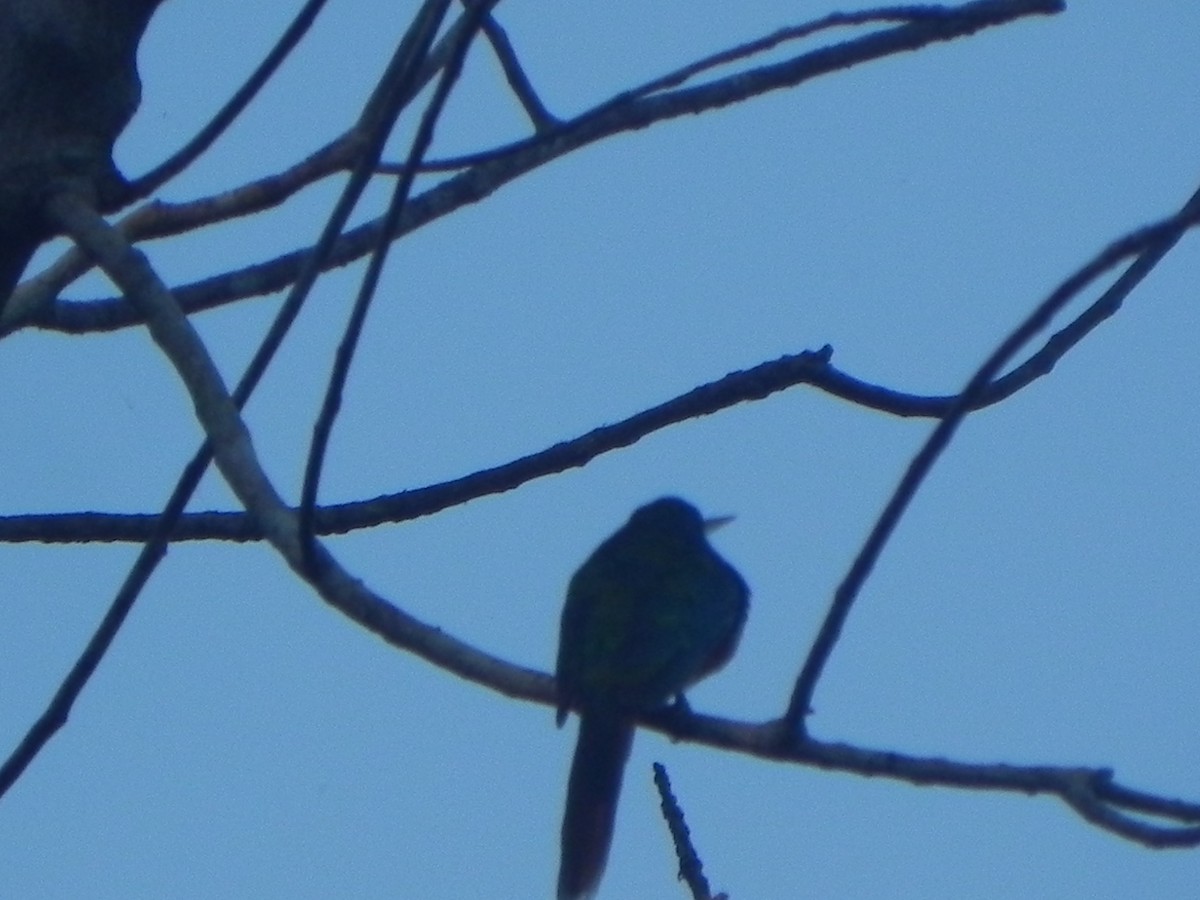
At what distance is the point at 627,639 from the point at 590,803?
712mm

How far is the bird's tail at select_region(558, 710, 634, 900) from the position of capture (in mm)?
4270

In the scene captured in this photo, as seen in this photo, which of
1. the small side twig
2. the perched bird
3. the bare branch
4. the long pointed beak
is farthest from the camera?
the long pointed beak

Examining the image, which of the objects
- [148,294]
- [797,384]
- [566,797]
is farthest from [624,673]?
[148,294]

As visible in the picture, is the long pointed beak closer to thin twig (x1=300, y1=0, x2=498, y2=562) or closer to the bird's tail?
the bird's tail

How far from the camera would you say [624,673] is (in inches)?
191

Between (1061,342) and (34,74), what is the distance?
5.41 ft

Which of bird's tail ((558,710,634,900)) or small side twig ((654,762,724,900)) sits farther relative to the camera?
bird's tail ((558,710,634,900))

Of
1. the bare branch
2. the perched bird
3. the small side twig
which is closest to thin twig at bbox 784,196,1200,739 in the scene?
the small side twig

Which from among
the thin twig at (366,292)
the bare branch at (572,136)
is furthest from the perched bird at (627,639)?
the thin twig at (366,292)

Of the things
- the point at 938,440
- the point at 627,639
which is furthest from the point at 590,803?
the point at 938,440

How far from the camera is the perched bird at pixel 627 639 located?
4402 millimetres

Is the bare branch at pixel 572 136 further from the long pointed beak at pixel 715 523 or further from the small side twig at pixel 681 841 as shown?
the long pointed beak at pixel 715 523

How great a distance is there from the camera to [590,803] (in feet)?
14.5

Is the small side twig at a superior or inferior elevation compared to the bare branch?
inferior
